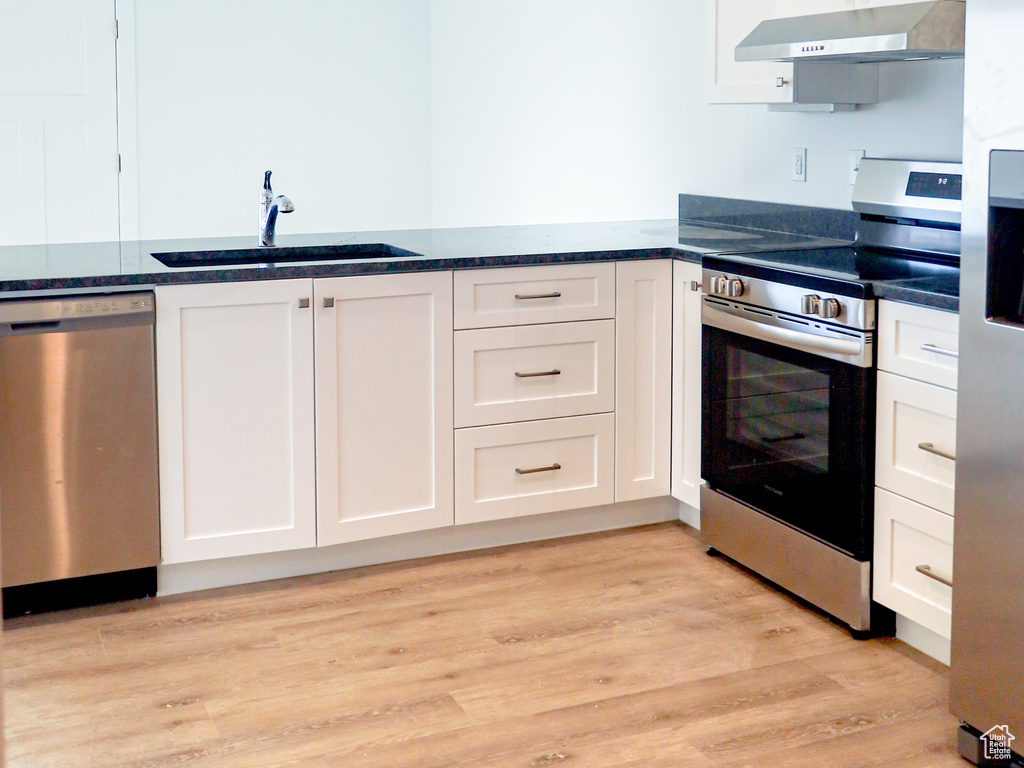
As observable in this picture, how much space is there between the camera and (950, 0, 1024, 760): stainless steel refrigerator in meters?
1.93

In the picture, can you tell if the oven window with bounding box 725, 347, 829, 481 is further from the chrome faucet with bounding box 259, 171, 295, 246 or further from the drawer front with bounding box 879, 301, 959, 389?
the chrome faucet with bounding box 259, 171, 295, 246

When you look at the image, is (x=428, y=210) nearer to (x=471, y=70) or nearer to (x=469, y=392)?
(x=471, y=70)

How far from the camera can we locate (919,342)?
2.49m

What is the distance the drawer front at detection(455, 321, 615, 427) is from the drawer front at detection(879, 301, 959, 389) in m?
1.00

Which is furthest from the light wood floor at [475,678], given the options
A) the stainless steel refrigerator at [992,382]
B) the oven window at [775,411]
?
the oven window at [775,411]

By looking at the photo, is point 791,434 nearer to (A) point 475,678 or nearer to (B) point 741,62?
(A) point 475,678

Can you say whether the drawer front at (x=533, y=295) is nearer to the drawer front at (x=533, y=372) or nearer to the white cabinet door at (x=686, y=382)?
the drawer front at (x=533, y=372)

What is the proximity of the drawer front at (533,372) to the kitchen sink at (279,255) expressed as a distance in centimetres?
35

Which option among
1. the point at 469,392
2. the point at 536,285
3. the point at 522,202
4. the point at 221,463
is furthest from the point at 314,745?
the point at 522,202

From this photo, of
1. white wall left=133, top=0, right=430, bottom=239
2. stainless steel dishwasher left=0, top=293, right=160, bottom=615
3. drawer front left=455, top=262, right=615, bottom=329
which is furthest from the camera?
white wall left=133, top=0, right=430, bottom=239

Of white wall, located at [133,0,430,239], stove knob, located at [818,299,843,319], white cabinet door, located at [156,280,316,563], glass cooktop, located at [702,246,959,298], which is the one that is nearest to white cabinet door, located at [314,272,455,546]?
white cabinet door, located at [156,280,316,563]

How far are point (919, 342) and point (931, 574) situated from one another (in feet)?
1.75

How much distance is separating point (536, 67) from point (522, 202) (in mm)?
674

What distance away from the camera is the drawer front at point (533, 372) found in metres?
3.23
